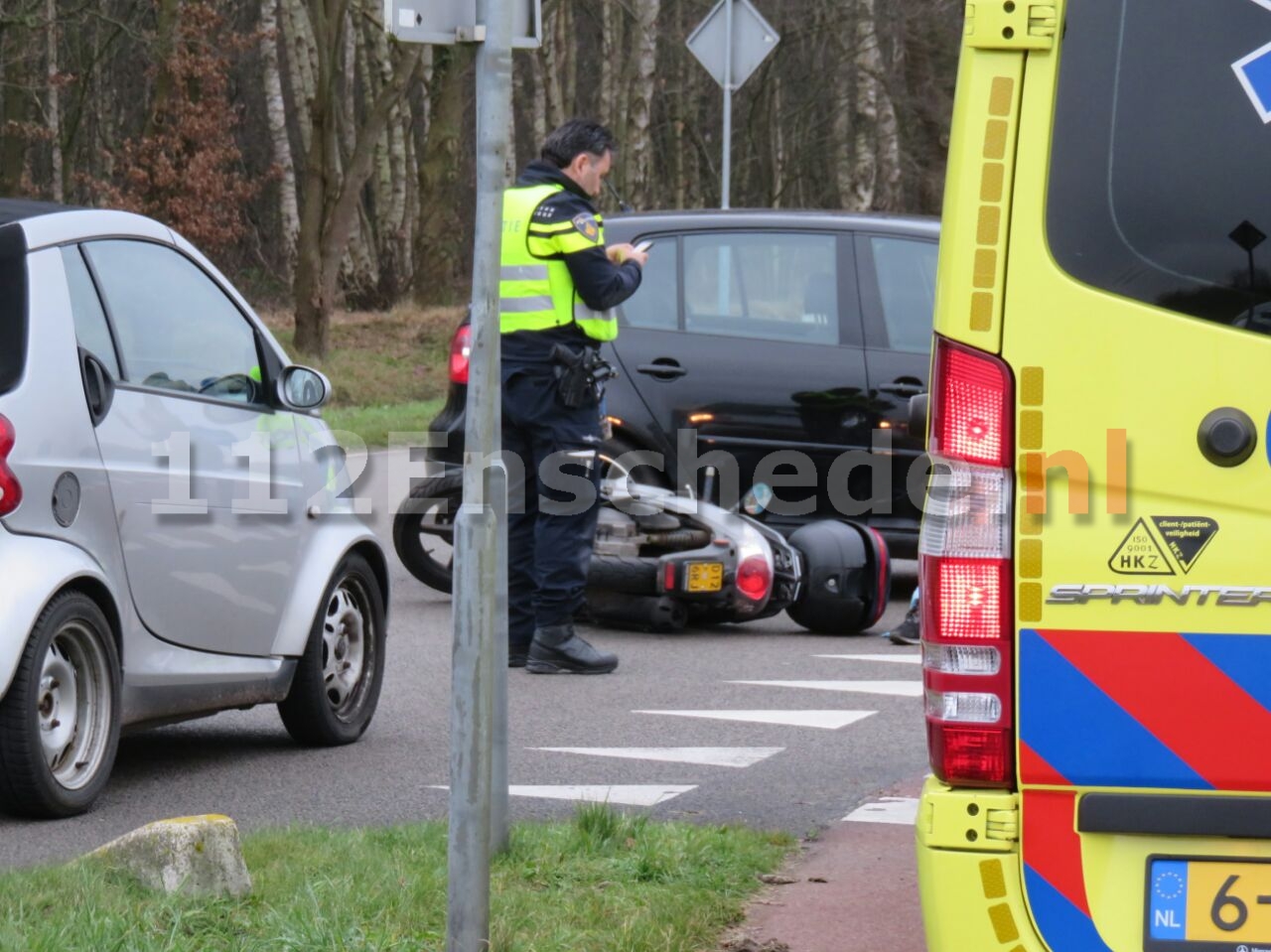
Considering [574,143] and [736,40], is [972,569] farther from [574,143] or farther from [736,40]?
[736,40]

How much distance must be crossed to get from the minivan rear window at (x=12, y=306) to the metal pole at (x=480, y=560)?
185 cm

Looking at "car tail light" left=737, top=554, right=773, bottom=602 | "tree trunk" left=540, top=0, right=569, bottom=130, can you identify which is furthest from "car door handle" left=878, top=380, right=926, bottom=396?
"tree trunk" left=540, top=0, right=569, bottom=130

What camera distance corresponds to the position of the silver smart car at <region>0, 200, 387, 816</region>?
556 centimetres

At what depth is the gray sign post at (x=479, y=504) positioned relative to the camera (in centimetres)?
407

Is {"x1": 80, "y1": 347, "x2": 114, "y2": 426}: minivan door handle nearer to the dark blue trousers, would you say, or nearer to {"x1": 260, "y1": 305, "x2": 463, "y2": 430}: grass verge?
the dark blue trousers

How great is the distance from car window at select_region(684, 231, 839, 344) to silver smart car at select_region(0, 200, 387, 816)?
3.39 m

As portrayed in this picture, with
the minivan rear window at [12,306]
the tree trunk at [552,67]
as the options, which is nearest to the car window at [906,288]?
the minivan rear window at [12,306]

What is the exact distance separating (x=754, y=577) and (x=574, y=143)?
83.7 inches

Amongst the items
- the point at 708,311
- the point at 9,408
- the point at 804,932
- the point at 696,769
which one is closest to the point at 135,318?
the point at 9,408

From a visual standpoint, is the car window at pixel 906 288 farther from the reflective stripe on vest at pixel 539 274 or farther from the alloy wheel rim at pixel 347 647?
the alloy wheel rim at pixel 347 647

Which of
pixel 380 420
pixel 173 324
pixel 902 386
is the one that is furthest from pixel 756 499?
pixel 380 420

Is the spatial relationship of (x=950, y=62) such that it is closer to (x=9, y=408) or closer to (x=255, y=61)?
(x=9, y=408)

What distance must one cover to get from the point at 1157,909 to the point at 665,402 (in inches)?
280

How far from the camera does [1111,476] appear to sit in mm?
3125
